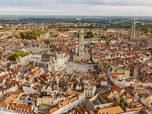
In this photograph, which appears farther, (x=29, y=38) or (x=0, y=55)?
(x=29, y=38)

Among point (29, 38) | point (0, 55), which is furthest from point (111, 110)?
point (29, 38)

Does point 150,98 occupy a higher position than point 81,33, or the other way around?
point 81,33

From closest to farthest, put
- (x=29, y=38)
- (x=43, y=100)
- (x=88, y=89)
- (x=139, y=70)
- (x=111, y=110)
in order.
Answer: (x=111, y=110) < (x=43, y=100) < (x=88, y=89) < (x=139, y=70) < (x=29, y=38)

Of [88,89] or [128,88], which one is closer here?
[88,89]

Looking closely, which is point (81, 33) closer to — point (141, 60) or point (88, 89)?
point (141, 60)

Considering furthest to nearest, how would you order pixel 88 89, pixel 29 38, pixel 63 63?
pixel 29 38 < pixel 63 63 < pixel 88 89

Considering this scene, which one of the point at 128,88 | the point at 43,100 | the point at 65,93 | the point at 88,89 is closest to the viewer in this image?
the point at 43,100

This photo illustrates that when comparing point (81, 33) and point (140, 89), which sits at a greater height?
point (81, 33)

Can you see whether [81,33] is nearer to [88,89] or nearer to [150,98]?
[88,89]

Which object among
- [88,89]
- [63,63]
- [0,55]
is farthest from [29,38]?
[88,89]
